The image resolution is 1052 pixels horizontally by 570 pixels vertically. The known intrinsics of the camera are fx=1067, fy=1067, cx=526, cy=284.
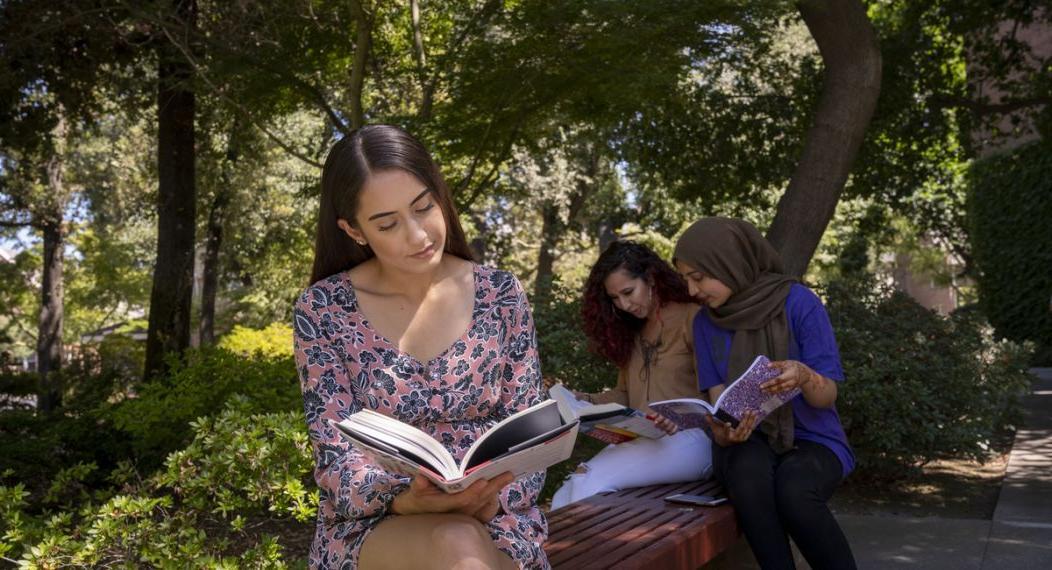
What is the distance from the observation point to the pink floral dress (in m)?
2.78

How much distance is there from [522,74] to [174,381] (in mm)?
3793

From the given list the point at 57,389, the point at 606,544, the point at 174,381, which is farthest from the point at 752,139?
the point at 606,544

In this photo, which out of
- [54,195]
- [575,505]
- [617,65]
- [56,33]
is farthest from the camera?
[54,195]

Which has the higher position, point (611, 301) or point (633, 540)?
point (611, 301)

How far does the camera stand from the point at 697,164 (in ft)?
37.8

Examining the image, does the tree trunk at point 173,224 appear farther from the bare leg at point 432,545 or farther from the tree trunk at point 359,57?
the bare leg at point 432,545

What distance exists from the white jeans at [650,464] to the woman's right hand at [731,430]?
0.85ft

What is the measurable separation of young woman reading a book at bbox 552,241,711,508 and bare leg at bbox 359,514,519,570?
2.00 m

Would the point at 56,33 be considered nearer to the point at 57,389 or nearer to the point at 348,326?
the point at 57,389

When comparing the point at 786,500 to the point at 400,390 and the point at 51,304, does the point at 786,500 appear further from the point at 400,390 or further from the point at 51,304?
the point at 51,304

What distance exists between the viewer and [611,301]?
16.4 ft

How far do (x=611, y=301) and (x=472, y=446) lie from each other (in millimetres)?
2666

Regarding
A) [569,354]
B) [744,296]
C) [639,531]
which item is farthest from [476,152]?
[639,531]

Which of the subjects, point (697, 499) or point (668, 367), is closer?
point (697, 499)
